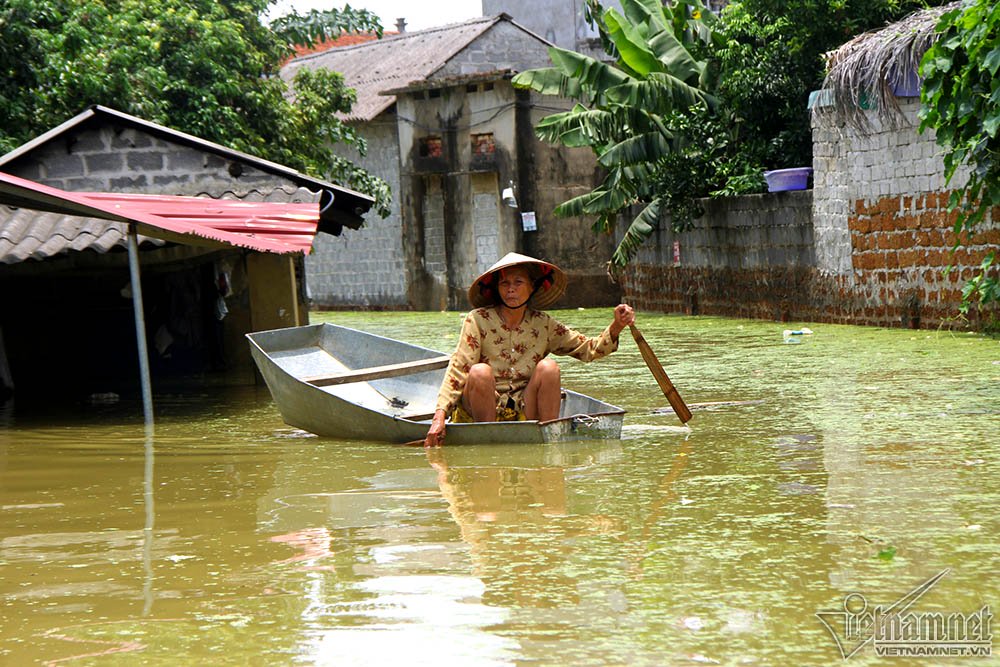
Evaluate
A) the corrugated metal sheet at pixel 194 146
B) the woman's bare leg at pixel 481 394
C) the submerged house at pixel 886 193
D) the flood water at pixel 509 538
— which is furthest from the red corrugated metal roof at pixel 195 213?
the submerged house at pixel 886 193

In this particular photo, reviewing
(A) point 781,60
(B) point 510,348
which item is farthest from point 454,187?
(B) point 510,348

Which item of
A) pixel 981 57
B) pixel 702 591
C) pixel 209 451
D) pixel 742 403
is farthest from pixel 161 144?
pixel 702 591

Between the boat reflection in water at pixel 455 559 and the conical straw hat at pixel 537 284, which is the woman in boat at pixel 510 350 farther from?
the boat reflection in water at pixel 455 559

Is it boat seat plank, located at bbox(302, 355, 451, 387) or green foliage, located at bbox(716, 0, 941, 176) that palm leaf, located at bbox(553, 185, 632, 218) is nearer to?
green foliage, located at bbox(716, 0, 941, 176)

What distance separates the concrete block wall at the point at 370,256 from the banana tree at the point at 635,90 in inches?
288

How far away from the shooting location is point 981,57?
22.1 feet

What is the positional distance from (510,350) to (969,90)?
2796 mm

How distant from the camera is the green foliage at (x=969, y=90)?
6668 millimetres

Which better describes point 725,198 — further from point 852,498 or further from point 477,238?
point 852,498

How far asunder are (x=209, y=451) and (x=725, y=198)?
1064cm

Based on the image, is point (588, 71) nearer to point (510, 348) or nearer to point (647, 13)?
point (647, 13)

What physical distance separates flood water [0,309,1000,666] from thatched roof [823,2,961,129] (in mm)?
4550

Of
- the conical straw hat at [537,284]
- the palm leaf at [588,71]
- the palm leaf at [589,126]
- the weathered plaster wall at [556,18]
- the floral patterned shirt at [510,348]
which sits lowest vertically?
the floral patterned shirt at [510,348]

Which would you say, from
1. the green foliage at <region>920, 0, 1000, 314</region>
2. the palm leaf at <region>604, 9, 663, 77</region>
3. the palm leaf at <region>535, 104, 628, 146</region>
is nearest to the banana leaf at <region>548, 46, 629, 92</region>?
the palm leaf at <region>604, 9, 663, 77</region>
